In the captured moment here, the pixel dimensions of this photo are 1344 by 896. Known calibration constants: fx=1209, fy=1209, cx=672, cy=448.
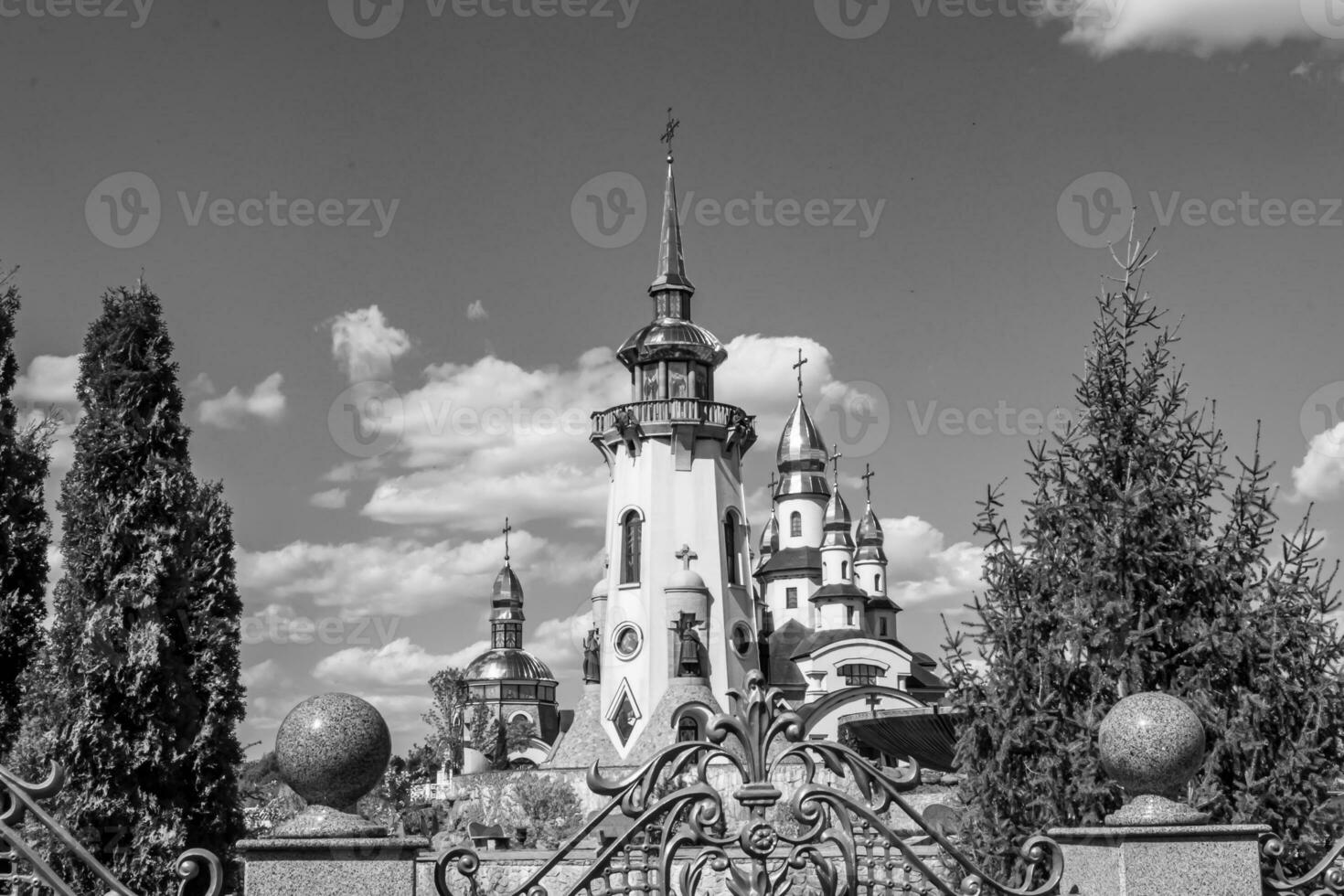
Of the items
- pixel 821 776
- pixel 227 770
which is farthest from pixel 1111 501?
pixel 821 776

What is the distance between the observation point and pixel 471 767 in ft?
247

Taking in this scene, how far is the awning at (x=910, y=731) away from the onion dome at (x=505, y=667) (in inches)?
2853

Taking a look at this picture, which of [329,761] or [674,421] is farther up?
[674,421]

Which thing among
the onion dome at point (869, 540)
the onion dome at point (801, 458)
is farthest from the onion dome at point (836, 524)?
the onion dome at point (869, 540)

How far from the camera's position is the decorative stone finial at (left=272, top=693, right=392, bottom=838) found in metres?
5.09

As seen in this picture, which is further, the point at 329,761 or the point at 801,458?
the point at 801,458

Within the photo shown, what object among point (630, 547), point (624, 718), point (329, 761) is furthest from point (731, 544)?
point (329, 761)

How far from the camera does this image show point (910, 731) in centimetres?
2294

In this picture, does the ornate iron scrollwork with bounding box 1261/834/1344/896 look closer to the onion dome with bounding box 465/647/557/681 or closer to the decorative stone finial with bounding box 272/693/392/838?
the decorative stone finial with bounding box 272/693/392/838

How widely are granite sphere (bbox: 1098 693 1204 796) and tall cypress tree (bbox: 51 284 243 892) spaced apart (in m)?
11.7

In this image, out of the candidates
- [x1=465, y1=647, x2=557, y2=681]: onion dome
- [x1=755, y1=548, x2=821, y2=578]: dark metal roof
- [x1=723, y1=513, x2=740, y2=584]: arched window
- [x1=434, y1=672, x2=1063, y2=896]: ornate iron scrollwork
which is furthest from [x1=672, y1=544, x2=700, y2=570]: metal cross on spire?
[x1=465, y1=647, x2=557, y2=681]: onion dome

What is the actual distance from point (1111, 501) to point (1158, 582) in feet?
2.53

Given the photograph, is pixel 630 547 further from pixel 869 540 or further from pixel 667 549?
pixel 869 540

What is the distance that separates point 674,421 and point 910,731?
23.2m
